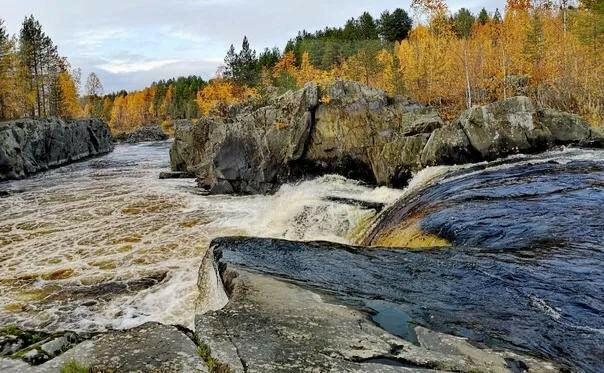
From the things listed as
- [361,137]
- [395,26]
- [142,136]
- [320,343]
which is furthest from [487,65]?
[142,136]

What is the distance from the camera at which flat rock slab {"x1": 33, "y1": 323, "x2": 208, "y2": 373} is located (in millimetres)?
3955

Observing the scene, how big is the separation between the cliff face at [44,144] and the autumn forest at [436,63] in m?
8.13

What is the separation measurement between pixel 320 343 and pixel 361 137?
22.8m

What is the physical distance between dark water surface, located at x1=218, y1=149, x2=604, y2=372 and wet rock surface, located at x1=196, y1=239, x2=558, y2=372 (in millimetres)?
310

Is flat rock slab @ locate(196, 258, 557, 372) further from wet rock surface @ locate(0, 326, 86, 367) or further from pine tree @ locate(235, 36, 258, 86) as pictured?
pine tree @ locate(235, 36, 258, 86)

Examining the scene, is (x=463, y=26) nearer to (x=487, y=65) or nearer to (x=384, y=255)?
(x=487, y=65)

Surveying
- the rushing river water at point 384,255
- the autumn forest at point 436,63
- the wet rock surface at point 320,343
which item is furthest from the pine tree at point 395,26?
the wet rock surface at point 320,343

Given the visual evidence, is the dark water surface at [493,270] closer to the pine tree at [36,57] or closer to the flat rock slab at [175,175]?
the flat rock slab at [175,175]

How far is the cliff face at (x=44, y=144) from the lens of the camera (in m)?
41.8

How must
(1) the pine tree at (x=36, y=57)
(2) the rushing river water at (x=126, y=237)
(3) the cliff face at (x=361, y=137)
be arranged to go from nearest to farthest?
(2) the rushing river water at (x=126, y=237)
(3) the cliff face at (x=361, y=137)
(1) the pine tree at (x=36, y=57)

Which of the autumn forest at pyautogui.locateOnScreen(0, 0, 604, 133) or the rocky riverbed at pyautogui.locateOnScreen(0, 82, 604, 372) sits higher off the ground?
the autumn forest at pyautogui.locateOnScreen(0, 0, 604, 133)

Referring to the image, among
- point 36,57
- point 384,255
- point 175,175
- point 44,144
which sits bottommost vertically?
point 175,175

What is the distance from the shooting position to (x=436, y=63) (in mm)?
46906

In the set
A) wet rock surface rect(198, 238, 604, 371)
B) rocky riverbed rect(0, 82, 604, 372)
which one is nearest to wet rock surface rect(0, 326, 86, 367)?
rocky riverbed rect(0, 82, 604, 372)
